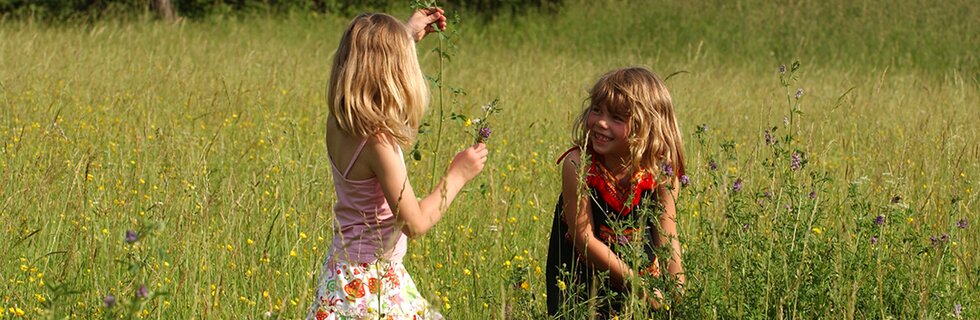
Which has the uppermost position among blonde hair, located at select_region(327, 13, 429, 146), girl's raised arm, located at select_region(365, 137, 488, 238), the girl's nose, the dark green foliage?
blonde hair, located at select_region(327, 13, 429, 146)

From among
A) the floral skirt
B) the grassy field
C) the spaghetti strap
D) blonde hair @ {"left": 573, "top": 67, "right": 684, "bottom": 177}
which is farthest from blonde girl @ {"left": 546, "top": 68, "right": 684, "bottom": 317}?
the spaghetti strap

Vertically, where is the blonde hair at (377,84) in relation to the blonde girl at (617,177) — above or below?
above

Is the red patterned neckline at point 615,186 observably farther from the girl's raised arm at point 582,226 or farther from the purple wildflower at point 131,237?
the purple wildflower at point 131,237

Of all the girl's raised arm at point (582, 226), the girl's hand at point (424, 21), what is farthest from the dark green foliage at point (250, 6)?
the girl's raised arm at point (582, 226)

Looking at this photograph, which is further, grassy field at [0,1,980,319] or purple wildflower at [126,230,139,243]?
grassy field at [0,1,980,319]

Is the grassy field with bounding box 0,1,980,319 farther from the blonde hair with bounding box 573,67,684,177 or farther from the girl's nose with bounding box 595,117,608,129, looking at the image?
the girl's nose with bounding box 595,117,608,129

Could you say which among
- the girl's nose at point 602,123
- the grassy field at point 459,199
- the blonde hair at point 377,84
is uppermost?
the blonde hair at point 377,84

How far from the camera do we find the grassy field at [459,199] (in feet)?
9.72

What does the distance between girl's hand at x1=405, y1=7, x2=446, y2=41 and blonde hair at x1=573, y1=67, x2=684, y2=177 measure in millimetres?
531

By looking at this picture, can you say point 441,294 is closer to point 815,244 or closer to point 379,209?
point 379,209

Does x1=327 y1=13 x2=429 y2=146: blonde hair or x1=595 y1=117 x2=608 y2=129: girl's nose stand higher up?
x1=327 y1=13 x2=429 y2=146: blonde hair

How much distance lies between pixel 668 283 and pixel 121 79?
5.99 metres

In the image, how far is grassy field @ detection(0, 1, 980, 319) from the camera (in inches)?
117

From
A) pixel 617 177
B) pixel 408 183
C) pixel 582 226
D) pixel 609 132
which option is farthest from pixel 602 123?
pixel 408 183
